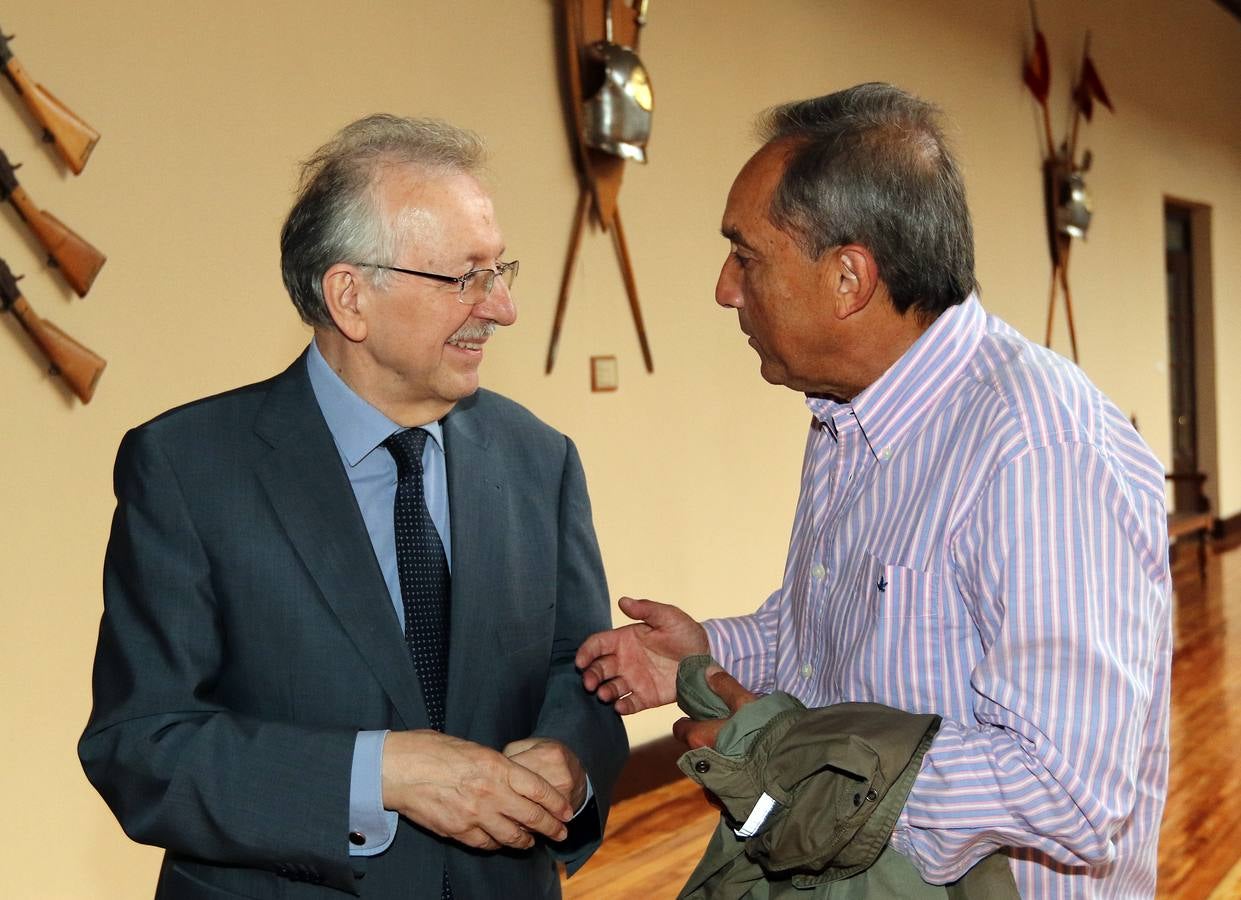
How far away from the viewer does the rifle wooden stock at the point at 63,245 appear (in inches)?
105

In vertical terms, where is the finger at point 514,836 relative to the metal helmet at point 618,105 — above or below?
below

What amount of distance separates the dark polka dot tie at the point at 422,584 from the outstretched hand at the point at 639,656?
0.24m

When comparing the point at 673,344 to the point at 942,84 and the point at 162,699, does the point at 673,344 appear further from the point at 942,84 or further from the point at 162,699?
the point at 162,699

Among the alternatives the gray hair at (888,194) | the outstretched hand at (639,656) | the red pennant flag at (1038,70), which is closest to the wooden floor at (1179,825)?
the outstretched hand at (639,656)

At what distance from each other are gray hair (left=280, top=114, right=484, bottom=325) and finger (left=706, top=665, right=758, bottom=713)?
0.68 metres

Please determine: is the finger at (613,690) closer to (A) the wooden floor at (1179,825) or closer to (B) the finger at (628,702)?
(B) the finger at (628,702)

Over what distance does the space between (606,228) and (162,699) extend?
9.81 ft

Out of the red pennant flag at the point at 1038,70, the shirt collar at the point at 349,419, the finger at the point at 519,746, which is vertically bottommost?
the finger at the point at 519,746

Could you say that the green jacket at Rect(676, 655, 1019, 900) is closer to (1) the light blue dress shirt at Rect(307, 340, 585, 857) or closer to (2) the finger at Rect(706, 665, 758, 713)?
(2) the finger at Rect(706, 665, 758, 713)

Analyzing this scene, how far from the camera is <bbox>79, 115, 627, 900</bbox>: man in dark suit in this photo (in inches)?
59.6

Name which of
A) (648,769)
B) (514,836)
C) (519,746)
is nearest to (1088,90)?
(648,769)

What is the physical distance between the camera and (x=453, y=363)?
174 centimetres

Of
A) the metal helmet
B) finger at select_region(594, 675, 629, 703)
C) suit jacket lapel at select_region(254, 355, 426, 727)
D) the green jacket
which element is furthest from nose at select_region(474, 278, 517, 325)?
the metal helmet

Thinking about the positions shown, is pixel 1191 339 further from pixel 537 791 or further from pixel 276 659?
pixel 276 659
